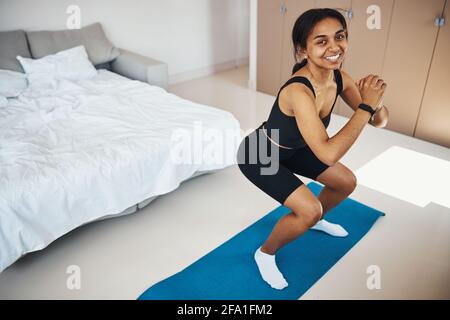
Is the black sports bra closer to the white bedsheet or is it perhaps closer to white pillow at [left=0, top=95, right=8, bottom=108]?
the white bedsheet

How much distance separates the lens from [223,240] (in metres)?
2.04

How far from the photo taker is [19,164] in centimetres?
185

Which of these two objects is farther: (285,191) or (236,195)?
(236,195)

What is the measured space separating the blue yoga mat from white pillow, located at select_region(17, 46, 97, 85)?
197 cm

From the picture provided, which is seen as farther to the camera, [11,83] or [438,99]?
[438,99]

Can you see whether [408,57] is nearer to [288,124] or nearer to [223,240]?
[288,124]

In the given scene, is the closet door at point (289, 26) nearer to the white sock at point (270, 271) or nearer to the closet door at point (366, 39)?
the closet door at point (366, 39)

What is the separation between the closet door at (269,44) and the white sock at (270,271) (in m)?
2.54

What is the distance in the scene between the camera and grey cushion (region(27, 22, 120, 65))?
10.1 feet

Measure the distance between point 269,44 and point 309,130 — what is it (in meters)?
2.71

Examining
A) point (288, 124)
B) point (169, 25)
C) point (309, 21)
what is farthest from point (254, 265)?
point (169, 25)

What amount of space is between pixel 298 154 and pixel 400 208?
0.97 metres
